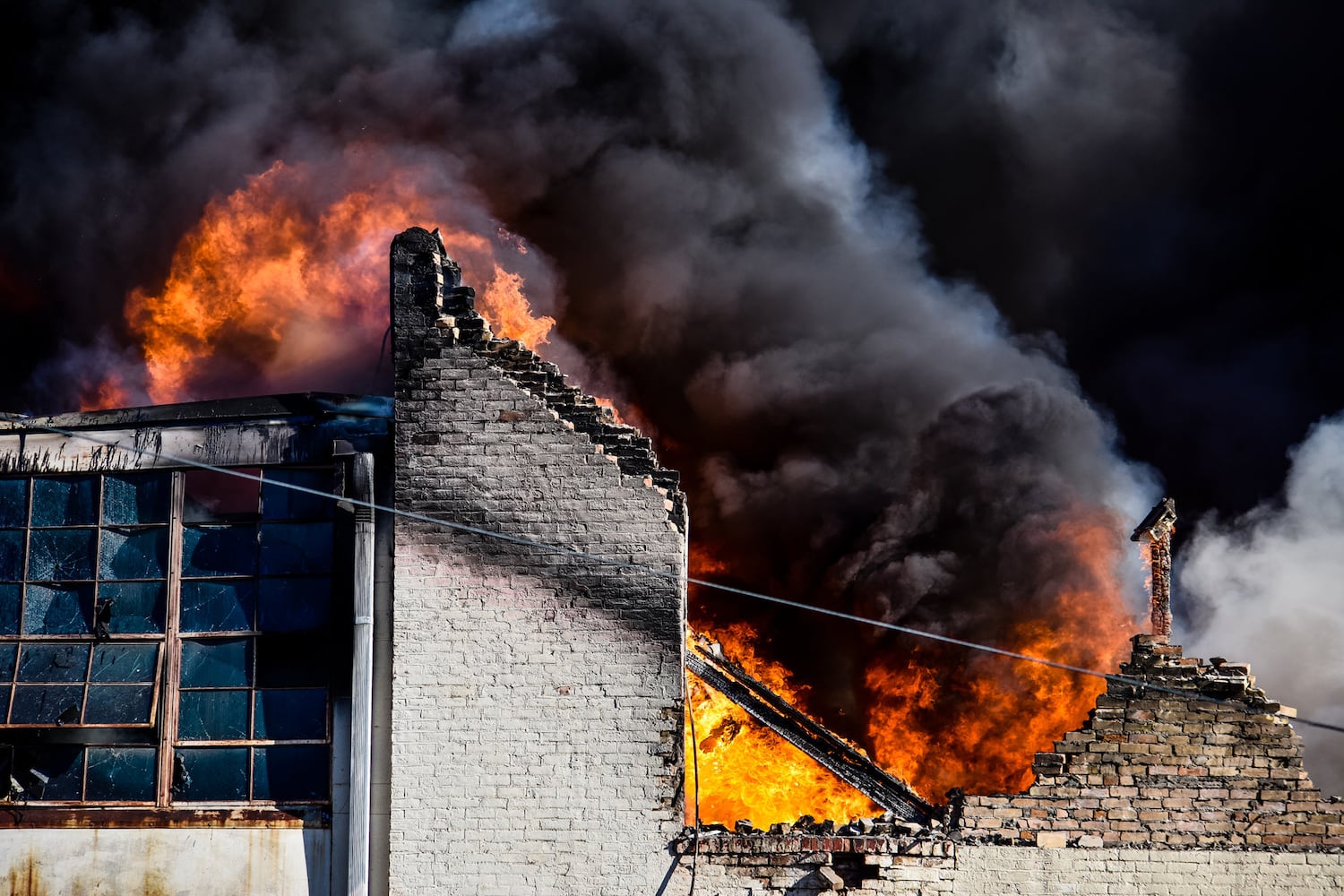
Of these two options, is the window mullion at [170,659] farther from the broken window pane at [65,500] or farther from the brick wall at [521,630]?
the brick wall at [521,630]

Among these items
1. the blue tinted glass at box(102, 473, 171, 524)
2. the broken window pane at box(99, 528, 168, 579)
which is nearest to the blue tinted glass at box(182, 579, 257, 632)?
the broken window pane at box(99, 528, 168, 579)

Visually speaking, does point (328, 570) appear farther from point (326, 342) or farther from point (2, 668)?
point (326, 342)

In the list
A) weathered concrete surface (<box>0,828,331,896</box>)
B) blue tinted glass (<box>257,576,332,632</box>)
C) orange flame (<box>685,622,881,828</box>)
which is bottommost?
weathered concrete surface (<box>0,828,331,896</box>)

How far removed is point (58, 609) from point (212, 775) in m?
1.89

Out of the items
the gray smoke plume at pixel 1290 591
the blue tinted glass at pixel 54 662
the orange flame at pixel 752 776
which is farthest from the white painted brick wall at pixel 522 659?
the gray smoke plume at pixel 1290 591

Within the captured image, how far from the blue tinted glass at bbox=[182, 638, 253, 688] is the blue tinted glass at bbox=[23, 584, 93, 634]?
0.92m

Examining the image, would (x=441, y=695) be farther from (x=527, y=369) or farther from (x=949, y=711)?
(x=949, y=711)

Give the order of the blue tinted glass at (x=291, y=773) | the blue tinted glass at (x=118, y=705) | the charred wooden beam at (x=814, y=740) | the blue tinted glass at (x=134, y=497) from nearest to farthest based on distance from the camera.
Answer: the charred wooden beam at (x=814, y=740)
the blue tinted glass at (x=291, y=773)
the blue tinted glass at (x=118, y=705)
the blue tinted glass at (x=134, y=497)

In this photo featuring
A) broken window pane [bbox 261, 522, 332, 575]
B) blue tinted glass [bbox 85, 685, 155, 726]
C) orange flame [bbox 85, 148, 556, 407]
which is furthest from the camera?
orange flame [bbox 85, 148, 556, 407]

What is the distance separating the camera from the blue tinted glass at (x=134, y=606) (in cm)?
829

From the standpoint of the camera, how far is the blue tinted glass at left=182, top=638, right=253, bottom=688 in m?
8.16

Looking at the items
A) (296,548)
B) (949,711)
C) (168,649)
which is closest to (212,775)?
(168,649)

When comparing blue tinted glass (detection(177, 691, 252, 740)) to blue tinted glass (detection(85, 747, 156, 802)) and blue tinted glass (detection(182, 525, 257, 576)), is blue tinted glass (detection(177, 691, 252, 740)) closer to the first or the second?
blue tinted glass (detection(85, 747, 156, 802))

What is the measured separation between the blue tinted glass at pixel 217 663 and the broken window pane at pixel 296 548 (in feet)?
2.05
